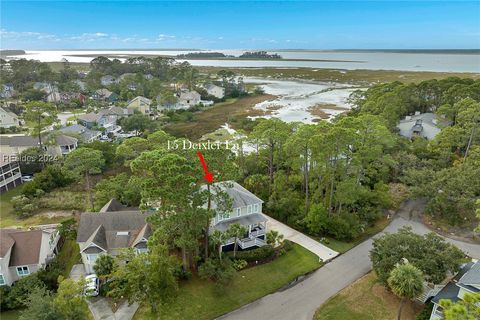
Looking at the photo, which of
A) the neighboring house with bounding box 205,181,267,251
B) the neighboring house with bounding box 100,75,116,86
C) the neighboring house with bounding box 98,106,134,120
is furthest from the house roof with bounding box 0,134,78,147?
the neighboring house with bounding box 100,75,116,86

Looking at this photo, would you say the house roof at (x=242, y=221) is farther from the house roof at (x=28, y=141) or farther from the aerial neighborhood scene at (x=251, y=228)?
the house roof at (x=28, y=141)

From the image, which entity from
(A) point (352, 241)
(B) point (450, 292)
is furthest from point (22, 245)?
(B) point (450, 292)

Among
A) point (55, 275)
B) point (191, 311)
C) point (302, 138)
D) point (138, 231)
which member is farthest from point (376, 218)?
point (55, 275)

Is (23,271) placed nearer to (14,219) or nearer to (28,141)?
(14,219)

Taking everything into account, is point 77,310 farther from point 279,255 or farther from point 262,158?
point 262,158

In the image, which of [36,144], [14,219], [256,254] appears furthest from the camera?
[36,144]

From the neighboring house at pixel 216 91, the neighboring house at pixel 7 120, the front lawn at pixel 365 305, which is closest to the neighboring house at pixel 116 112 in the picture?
the neighboring house at pixel 7 120
